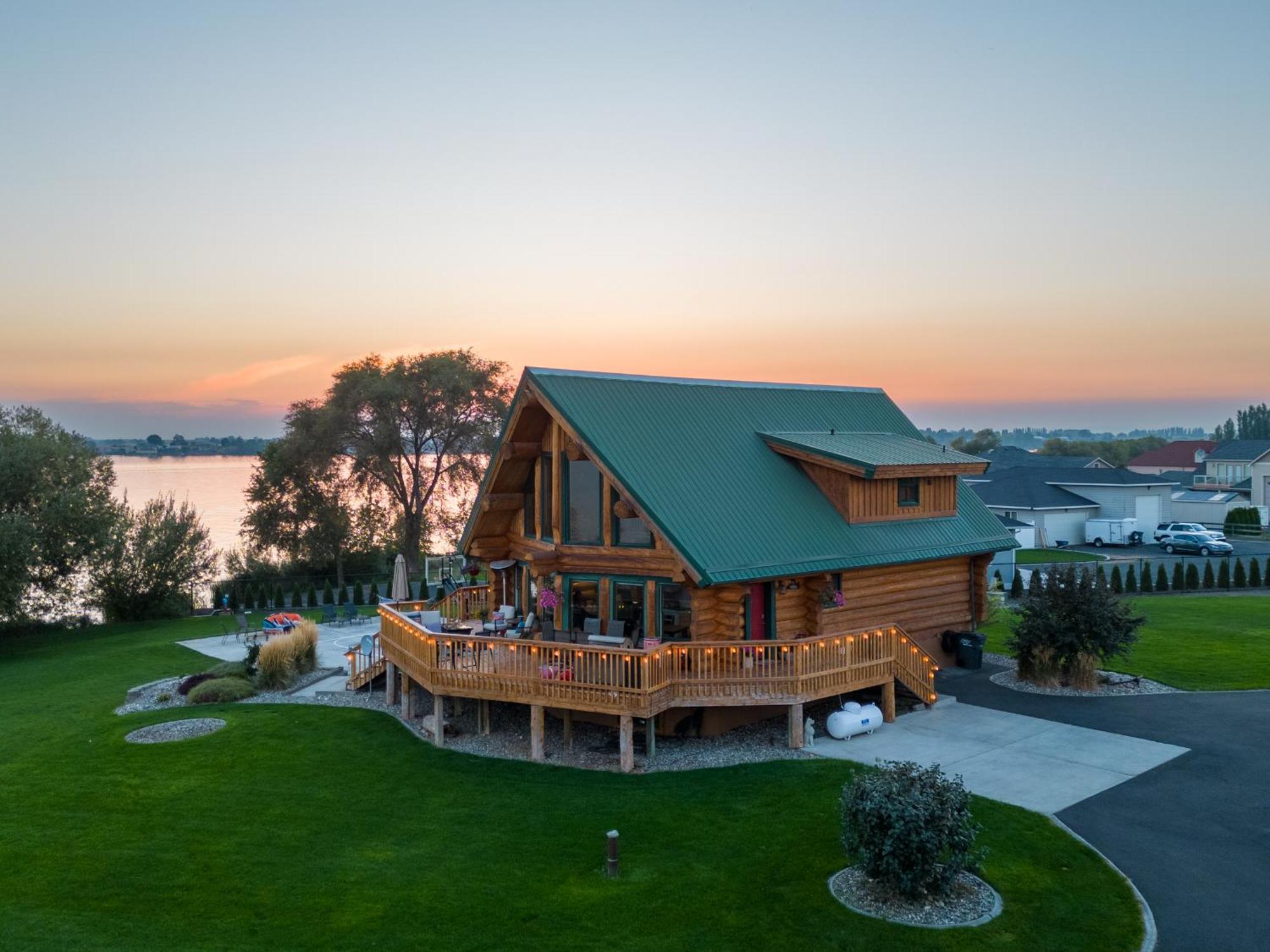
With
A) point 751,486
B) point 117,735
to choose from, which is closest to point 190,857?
point 117,735

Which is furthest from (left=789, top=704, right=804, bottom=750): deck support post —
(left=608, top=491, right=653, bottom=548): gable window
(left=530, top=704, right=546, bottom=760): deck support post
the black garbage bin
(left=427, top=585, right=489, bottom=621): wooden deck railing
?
(left=427, top=585, right=489, bottom=621): wooden deck railing

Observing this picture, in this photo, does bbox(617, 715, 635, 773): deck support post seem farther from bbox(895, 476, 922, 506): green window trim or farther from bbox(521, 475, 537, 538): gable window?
bbox(895, 476, 922, 506): green window trim

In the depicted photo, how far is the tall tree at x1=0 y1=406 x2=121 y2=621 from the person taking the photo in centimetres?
3172

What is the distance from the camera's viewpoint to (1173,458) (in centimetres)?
10156

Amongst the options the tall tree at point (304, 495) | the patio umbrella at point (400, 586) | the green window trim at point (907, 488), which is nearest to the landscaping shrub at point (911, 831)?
the green window trim at point (907, 488)

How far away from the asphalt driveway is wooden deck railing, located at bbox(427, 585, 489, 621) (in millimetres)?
12291

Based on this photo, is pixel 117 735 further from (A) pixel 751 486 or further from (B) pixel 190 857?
(A) pixel 751 486

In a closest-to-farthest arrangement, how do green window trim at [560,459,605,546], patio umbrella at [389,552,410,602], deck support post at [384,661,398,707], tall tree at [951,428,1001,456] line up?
green window trim at [560,459,605,546]
deck support post at [384,661,398,707]
patio umbrella at [389,552,410,602]
tall tree at [951,428,1001,456]

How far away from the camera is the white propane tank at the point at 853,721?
15.9m

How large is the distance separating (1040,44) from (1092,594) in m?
14.4

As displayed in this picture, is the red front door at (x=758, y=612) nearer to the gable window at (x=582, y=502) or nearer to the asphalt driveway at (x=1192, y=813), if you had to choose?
the gable window at (x=582, y=502)

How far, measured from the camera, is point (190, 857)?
38.4ft

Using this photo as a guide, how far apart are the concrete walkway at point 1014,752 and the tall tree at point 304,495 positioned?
1411 inches

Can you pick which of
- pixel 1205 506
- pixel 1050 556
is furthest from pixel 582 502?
pixel 1205 506
